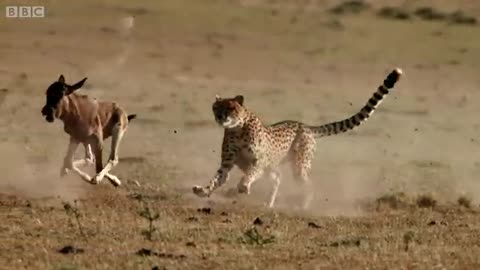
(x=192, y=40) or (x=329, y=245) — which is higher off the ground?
(x=192, y=40)

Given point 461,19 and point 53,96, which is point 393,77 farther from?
point 461,19

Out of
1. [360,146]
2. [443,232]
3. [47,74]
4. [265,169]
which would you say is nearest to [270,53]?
[47,74]

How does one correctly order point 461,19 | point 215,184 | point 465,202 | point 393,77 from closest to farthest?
point 215,184, point 465,202, point 393,77, point 461,19

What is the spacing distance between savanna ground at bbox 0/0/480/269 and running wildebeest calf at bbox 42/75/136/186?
0.26 m

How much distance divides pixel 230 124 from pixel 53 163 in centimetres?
351

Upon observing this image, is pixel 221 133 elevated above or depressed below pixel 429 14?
below

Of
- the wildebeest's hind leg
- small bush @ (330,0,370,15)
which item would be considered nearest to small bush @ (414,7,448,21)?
small bush @ (330,0,370,15)

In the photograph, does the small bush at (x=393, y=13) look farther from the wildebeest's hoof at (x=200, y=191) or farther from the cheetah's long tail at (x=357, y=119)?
the wildebeest's hoof at (x=200, y=191)

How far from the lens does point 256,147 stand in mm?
15492

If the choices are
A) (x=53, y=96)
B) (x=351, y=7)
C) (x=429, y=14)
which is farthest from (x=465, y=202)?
(x=351, y=7)

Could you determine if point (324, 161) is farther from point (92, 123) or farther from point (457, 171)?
point (92, 123)

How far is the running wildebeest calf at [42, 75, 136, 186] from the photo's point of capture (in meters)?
15.3

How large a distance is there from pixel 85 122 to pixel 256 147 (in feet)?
5.57

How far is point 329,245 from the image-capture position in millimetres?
12070
